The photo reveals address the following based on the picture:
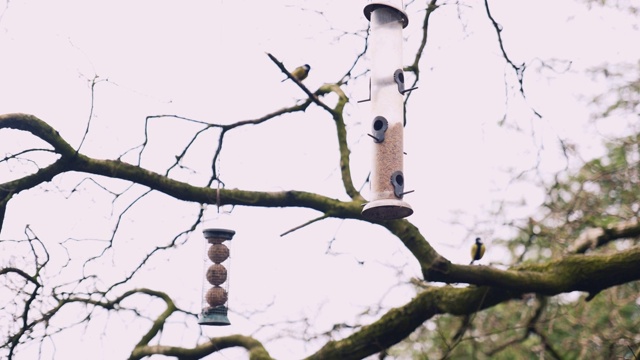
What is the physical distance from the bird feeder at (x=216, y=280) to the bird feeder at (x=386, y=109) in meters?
1.83

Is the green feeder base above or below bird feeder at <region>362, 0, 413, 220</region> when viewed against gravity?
below

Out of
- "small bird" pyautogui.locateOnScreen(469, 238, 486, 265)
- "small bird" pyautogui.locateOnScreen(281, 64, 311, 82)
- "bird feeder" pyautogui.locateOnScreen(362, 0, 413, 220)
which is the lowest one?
→ "small bird" pyautogui.locateOnScreen(469, 238, 486, 265)

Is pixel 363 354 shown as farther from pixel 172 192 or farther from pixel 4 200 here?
pixel 4 200

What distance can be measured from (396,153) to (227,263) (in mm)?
2036

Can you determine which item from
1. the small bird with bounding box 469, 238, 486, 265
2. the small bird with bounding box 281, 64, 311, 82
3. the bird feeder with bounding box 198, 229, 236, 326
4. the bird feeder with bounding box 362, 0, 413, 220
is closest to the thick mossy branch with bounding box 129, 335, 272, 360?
the bird feeder with bounding box 198, 229, 236, 326

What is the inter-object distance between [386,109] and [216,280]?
7.04ft

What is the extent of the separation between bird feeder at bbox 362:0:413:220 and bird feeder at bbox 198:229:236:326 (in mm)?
1831

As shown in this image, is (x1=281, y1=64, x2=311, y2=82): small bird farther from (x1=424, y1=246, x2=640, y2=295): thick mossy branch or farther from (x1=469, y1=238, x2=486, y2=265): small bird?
(x1=424, y1=246, x2=640, y2=295): thick mossy branch

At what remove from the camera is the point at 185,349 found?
8.22 meters

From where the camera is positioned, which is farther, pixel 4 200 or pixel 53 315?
→ pixel 53 315

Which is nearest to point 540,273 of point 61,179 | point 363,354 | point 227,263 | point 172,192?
point 363,354

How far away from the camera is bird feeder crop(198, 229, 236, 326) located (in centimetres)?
740

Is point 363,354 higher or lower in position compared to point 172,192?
lower

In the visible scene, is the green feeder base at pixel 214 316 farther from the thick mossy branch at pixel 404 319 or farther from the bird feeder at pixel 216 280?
the thick mossy branch at pixel 404 319
